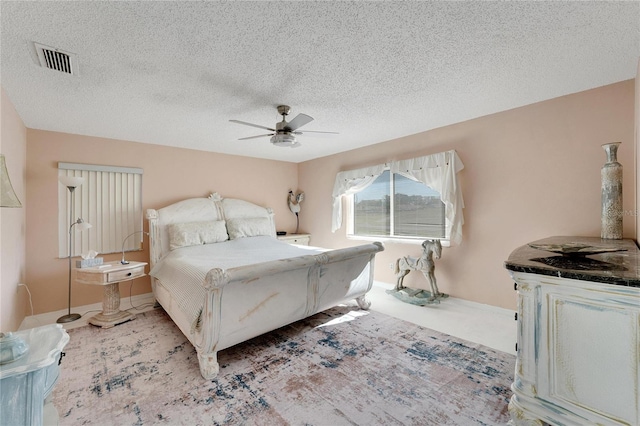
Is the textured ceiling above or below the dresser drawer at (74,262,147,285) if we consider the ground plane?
above

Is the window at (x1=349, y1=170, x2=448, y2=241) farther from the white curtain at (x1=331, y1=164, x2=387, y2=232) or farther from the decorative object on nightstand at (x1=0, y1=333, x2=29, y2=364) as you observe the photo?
the decorative object on nightstand at (x1=0, y1=333, x2=29, y2=364)

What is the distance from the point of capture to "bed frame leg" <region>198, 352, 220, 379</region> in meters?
2.01

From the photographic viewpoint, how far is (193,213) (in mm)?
4082

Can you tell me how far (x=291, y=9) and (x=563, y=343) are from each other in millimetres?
2166

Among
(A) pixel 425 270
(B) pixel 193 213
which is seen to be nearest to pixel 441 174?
(A) pixel 425 270

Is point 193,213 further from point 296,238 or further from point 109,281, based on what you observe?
point 296,238

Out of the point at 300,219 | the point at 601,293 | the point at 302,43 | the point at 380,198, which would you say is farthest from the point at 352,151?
the point at 601,293

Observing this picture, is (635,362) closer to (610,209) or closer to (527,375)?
(527,375)

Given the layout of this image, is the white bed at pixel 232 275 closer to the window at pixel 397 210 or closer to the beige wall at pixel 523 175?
the window at pixel 397 210

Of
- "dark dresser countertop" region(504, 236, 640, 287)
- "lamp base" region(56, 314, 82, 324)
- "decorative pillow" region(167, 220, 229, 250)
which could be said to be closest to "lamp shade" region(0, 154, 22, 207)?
"decorative pillow" region(167, 220, 229, 250)

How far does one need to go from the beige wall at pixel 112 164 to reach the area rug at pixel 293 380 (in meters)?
1.02

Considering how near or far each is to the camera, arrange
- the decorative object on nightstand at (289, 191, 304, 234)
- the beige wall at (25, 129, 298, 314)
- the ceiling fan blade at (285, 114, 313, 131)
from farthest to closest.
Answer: the decorative object on nightstand at (289, 191, 304, 234)
the beige wall at (25, 129, 298, 314)
the ceiling fan blade at (285, 114, 313, 131)

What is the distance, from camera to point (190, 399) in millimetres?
1789

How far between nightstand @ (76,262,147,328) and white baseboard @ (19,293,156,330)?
0.70 feet
